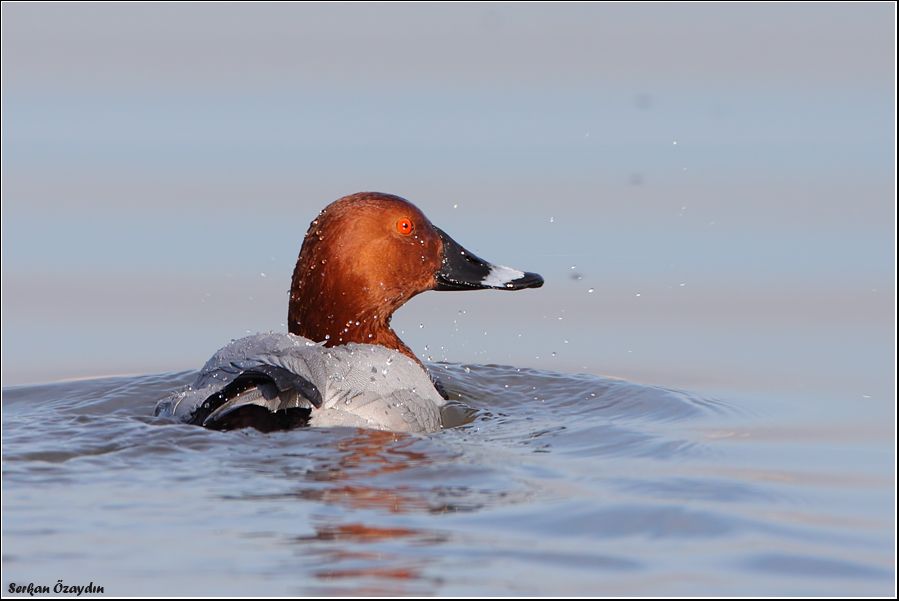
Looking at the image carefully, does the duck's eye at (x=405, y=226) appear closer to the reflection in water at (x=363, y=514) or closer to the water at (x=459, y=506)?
the water at (x=459, y=506)

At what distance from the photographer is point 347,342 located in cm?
693

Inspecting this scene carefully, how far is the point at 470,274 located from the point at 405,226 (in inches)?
20.3

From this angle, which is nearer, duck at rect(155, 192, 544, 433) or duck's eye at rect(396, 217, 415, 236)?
duck at rect(155, 192, 544, 433)

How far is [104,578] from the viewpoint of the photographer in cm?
433

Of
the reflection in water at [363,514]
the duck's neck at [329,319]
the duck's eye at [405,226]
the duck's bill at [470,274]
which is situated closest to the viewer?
the reflection in water at [363,514]

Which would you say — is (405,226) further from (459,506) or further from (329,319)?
(459,506)

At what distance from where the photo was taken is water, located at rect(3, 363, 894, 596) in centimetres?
441

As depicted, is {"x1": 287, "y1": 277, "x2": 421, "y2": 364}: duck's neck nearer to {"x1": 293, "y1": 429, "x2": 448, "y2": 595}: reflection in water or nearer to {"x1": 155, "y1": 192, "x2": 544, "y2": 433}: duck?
{"x1": 155, "y1": 192, "x2": 544, "y2": 433}: duck

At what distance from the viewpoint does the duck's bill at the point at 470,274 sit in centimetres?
746

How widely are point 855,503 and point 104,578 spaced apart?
9.03ft

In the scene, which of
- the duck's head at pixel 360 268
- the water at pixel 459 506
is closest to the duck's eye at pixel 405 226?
the duck's head at pixel 360 268

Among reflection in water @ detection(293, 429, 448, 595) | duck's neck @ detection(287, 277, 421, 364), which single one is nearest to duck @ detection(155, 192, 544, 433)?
duck's neck @ detection(287, 277, 421, 364)

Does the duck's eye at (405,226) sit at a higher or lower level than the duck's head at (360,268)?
higher

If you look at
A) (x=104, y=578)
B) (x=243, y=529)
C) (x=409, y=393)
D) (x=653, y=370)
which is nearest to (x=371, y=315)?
(x=409, y=393)
